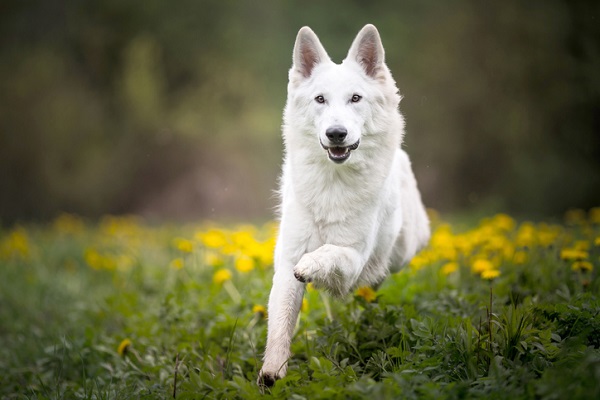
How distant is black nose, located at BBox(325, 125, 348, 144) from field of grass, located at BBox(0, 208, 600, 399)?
97 cm

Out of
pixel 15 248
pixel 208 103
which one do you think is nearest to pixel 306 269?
pixel 15 248

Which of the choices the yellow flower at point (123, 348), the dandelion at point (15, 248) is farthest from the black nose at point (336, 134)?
the dandelion at point (15, 248)

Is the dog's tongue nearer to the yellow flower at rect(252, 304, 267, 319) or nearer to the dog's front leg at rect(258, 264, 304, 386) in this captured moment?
the dog's front leg at rect(258, 264, 304, 386)

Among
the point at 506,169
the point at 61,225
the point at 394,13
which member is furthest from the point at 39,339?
the point at 394,13

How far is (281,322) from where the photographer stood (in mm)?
3006

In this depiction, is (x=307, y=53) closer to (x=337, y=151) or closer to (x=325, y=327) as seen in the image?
(x=337, y=151)

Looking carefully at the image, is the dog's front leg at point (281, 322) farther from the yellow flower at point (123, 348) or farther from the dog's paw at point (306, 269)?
the yellow flower at point (123, 348)

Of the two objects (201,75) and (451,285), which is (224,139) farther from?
(451,285)

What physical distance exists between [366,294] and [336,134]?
1.04 metres

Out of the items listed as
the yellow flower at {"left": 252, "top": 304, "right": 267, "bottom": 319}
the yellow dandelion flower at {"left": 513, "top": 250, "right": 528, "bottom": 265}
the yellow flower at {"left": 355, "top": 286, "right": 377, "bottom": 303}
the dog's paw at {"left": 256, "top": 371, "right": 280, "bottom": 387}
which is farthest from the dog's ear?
the yellow dandelion flower at {"left": 513, "top": 250, "right": 528, "bottom": 265}

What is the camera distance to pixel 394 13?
12.2 m

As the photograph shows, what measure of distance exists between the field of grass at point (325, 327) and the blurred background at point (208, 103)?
17.1 feet

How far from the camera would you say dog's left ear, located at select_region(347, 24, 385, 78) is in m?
3.32

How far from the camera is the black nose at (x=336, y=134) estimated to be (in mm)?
2969
